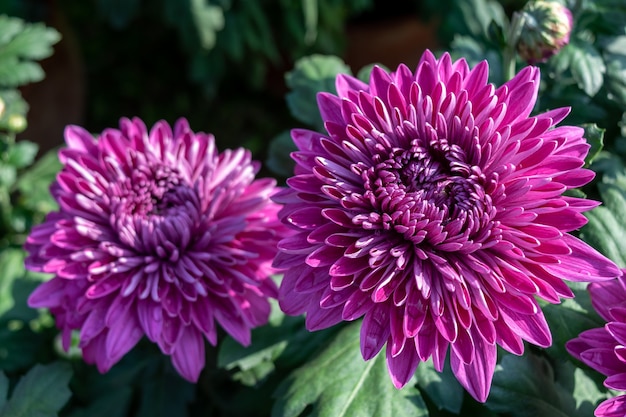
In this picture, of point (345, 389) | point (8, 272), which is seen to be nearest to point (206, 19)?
point (8, 272)

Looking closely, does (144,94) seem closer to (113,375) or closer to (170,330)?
(113,375)

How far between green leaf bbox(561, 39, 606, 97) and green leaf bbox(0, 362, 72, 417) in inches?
38.0

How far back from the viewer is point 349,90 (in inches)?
37.7

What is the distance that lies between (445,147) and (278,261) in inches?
10.3

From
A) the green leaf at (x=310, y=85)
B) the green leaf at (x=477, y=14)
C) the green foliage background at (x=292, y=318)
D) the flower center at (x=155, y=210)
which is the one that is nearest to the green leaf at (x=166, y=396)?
the green foliage background at (x=292, y=318)

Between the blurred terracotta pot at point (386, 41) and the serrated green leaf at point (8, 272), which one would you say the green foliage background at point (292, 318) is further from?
the blurred terracotta pot at point (386, 41)

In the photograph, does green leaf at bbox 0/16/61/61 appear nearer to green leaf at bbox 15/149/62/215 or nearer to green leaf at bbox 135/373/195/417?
green leaf at bbox 15/149/62/215

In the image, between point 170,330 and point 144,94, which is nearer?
point 170,330

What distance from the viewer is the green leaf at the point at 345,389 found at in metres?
1.06

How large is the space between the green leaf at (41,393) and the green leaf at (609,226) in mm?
860

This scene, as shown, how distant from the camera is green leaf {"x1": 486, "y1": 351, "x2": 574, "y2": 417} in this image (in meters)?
1.02

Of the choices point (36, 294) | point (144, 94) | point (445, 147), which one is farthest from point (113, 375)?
point (144, 94)

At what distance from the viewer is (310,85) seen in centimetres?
134

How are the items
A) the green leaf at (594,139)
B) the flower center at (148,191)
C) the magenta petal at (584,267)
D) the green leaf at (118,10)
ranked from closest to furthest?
the magenta petal at (584,267) < the green leaf at (594,139) < the flower center at (148,191) < the green leaf at (118,10)
